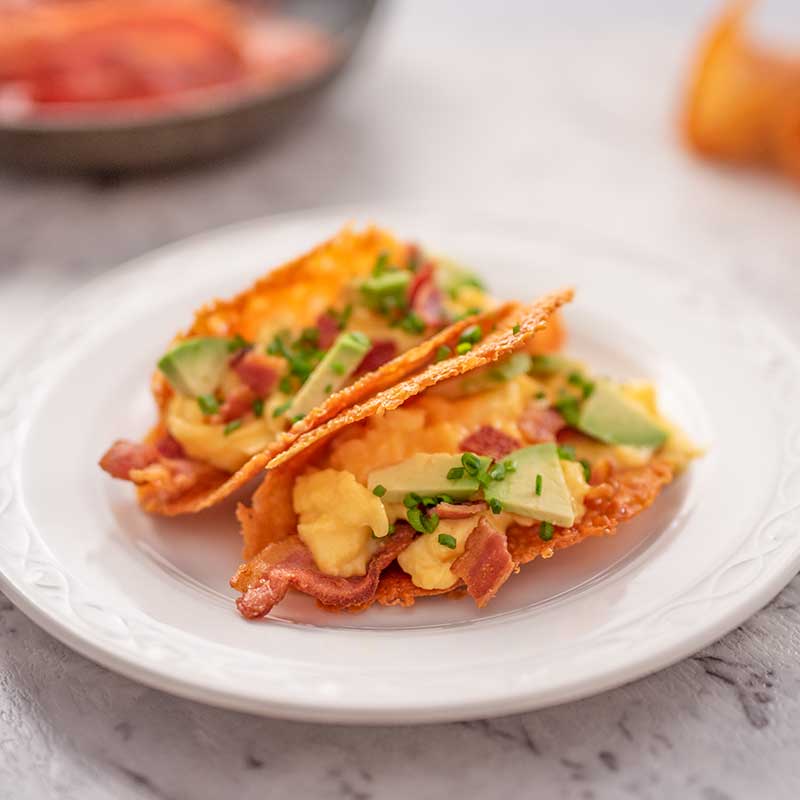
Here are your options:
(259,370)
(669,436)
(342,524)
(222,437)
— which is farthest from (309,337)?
(669,436)

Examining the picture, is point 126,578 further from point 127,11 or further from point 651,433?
point 127,11

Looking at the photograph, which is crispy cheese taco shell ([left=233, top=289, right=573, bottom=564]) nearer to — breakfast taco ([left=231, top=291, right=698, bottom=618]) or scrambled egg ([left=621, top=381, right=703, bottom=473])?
breakfast taco ([left=231, top=291, right=698, bottom=618])

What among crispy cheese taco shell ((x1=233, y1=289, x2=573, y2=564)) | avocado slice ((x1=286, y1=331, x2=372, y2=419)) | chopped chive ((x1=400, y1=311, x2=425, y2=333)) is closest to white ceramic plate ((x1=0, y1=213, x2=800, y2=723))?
crispy cheese taco shell ((x1=233, y1=289, x2=573, y2=564))

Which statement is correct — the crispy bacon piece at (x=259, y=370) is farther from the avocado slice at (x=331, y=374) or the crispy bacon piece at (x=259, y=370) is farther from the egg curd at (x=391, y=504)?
the egg curd at (x=391, y=504)

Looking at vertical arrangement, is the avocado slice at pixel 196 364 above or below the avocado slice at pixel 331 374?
below

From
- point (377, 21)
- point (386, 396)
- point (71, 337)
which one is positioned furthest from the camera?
point (377, 21)

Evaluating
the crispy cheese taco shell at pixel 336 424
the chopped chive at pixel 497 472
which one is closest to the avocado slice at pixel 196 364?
the crispy cheese taco shell at pixel 336 424

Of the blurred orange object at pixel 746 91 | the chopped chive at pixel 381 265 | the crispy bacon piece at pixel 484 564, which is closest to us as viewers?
the crispy bacon piece at pixel 484 564

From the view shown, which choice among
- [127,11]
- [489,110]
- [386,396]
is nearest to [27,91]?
[127,11]
